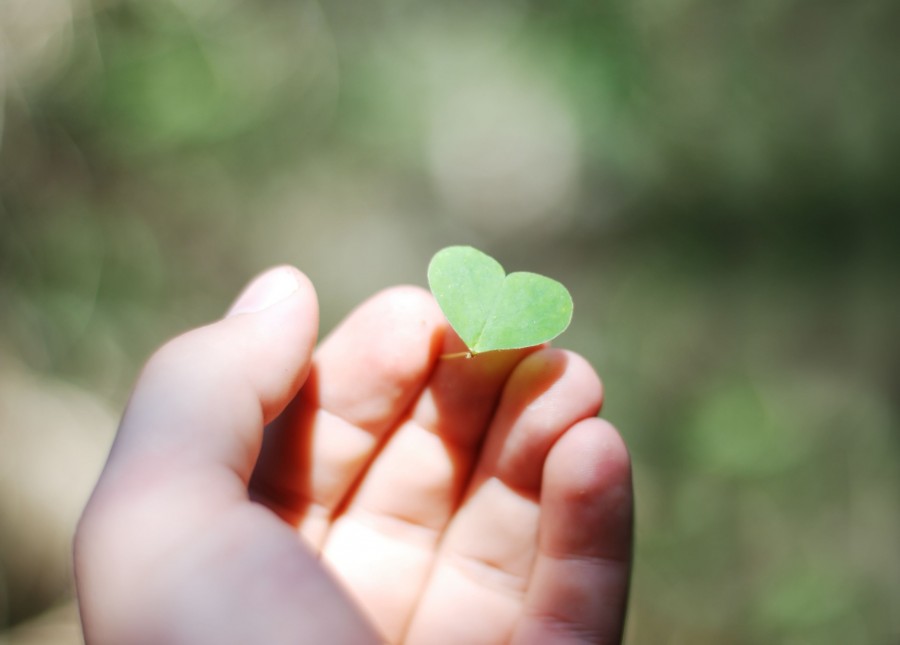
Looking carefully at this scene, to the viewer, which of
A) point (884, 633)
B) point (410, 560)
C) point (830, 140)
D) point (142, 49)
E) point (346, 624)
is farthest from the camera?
point (830, 140)

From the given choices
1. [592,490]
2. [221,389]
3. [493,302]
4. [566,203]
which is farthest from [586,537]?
[566,203]

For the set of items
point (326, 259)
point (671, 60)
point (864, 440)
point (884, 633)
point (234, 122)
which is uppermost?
point (671, 60)

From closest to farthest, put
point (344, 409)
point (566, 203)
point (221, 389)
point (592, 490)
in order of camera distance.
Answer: point (221, 389) → point (592, 490) → point (344, 409) → point (566, 203)

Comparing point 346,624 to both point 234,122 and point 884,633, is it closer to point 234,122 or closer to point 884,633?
point 884,633

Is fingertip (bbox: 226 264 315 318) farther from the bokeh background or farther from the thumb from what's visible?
the bokeh background

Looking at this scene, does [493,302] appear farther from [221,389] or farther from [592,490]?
[221,389]

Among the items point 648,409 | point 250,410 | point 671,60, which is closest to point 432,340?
point 250,410
